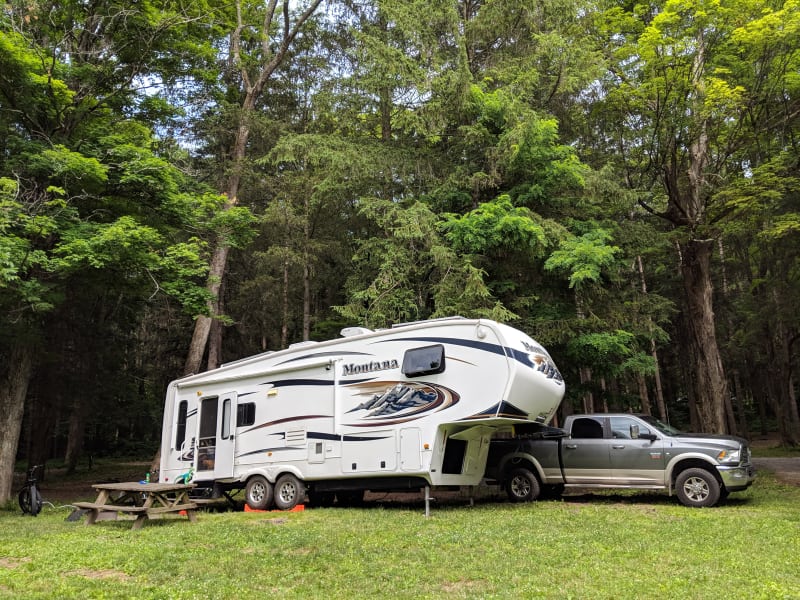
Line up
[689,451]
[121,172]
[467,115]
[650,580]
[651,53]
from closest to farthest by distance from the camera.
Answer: [650,580], [689,451], [121,172], [651,53], [467,115]

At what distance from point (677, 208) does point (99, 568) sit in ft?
53.2

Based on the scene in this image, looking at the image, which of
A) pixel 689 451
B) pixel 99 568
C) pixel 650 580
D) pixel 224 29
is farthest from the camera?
pixel 224 29

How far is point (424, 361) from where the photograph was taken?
33.3 feet

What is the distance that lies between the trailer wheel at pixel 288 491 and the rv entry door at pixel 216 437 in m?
1.17

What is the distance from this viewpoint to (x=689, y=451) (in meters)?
10.3

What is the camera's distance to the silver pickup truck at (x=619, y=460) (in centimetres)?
1013

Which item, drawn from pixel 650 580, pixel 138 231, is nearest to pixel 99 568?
pixel 650 580

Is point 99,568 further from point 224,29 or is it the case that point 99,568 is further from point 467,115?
point 224,29

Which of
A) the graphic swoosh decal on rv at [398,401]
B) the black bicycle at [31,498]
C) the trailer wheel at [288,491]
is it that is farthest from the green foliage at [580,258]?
the black bicycle at [31,498]

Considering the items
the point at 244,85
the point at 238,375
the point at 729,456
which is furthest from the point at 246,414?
the point at 244,85

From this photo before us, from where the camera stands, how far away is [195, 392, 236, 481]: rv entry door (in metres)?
11.9

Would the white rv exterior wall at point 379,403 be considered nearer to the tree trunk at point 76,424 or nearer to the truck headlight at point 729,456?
the truck headlight at point 729,456

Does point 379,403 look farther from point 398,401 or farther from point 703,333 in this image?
point 703,333

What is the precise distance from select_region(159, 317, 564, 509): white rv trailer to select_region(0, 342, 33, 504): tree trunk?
13.1 ft
